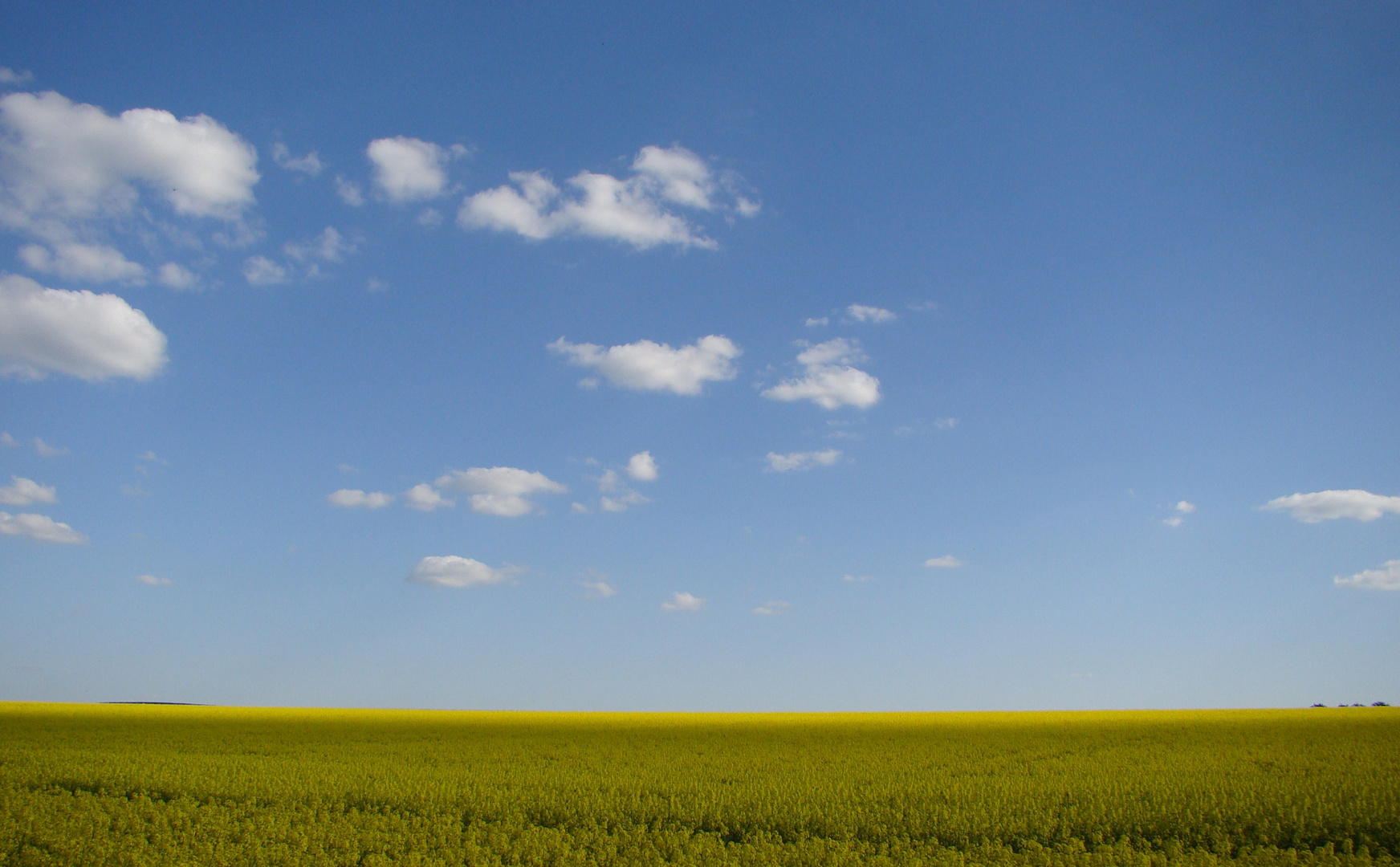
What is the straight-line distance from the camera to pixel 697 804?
18719mm

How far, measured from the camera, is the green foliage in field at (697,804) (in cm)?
1527

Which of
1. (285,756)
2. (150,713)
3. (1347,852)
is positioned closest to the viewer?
(1347,852)

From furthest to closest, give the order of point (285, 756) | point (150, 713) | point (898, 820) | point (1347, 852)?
point (150, 713) < point (285, 756) < point (898, 820) < point (1347, 852)

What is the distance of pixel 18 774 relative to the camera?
72.6 ft

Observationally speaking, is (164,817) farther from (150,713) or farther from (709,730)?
(150,713)

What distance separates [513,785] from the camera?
21.0 metres

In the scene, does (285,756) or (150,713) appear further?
(150,713)

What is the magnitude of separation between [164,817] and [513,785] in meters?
7.89

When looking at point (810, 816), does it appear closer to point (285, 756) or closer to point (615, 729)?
point (285, 756)

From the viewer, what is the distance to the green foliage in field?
1527 cm

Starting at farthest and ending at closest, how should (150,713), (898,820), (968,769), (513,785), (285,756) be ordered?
(150,713)
(285,756)
(968,769)
(513,785)
(898,820)

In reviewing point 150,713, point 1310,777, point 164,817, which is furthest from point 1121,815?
point 150,713

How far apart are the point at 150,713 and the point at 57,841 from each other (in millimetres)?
37895

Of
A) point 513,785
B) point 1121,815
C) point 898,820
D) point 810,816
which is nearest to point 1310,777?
point 1121,815
